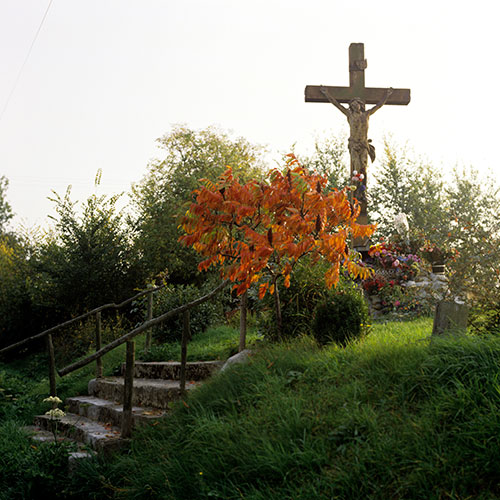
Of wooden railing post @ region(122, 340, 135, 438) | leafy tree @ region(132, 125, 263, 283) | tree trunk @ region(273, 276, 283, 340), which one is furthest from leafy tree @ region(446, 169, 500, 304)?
leafy tree @ region(132, 125, 263, 283)

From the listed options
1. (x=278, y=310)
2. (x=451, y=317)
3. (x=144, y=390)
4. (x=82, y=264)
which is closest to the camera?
(x=451, y=317)

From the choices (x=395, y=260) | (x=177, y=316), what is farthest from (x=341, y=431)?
(x=395, y=260)

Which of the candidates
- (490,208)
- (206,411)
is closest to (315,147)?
(490,208)

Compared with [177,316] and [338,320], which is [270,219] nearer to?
[338,320]

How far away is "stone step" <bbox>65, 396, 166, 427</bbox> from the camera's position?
594cm

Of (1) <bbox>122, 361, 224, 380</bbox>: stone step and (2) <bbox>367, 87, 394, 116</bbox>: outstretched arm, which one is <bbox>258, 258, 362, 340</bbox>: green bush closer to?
(1) <bbox>122, 361, 224, 380</bbox>: stone step

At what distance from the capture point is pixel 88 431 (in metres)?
6.24

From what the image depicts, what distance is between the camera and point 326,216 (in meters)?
5.99

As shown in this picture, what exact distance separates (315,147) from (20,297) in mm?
17147

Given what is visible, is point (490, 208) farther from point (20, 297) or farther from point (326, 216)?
point (326, 216)

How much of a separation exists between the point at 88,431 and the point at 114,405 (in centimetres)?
74

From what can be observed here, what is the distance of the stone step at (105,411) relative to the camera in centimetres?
594

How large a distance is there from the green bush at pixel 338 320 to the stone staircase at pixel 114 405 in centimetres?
132

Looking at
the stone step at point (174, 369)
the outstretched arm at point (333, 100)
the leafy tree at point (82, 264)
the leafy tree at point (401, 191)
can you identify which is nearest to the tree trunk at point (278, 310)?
the stone step at point (174, 369)
